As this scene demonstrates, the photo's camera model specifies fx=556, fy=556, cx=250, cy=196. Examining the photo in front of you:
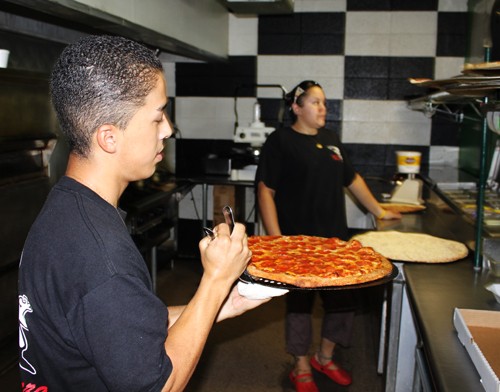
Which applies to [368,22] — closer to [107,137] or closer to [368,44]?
[368,44]

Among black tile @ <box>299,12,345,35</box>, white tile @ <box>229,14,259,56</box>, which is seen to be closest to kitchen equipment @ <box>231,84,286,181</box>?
white tile @ <box>229,14,259,56</box>

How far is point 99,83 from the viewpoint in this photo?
1071 millimetres

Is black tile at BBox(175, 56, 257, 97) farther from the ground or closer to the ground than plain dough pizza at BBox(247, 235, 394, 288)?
farther from the ground

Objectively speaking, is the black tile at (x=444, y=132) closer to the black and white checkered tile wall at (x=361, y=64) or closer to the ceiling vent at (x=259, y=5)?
the black and white checkered tile wall at (x=361, y=64)

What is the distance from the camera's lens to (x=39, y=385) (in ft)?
3.70

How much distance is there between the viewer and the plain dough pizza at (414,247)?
232 centimetres

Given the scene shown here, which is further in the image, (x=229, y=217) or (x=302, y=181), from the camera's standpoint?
(x=302, y=181)

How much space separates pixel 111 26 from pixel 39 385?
2.16 metres

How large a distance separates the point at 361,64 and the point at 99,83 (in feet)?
13.3

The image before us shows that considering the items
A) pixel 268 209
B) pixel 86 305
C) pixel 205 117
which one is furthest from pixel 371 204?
pixel 86 305

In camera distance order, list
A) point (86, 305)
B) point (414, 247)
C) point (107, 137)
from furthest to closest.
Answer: point (414, 247)
point (107, 137)
point (86, 305)

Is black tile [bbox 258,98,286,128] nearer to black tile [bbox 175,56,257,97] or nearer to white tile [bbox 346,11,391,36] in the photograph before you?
black tile [bbox 175,56,257,97]

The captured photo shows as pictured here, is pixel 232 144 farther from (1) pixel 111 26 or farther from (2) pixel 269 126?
(1) pixel 111 26

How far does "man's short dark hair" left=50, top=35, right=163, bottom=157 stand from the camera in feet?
3.52
